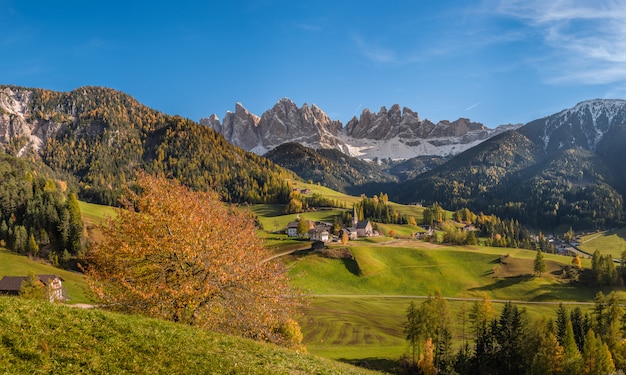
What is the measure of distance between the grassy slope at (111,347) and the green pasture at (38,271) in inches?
3685

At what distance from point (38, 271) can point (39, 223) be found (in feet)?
114

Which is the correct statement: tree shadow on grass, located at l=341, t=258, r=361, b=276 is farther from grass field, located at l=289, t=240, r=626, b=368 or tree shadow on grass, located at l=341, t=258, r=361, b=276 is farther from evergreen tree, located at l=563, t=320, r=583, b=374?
evergreen tree, located at l=563, t=320, r=583, b=374

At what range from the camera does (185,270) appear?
29.4 m

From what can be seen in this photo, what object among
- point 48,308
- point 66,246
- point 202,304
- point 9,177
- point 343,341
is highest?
point 9,177

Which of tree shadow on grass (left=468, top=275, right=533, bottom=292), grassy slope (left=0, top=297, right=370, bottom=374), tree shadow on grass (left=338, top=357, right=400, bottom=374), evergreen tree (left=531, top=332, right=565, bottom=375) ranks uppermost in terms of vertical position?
grassy slope (left=0, top=297, right=370, bottom=374)

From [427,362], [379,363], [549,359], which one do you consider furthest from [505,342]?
[379,363]

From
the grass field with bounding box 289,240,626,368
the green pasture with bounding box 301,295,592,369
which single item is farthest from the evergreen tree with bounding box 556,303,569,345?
the grass field with bounding box 289,240,626,368

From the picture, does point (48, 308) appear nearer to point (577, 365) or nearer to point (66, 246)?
point (577, 365)

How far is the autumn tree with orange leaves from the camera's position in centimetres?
2864

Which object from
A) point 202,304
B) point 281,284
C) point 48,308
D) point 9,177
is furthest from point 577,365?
point 9,177

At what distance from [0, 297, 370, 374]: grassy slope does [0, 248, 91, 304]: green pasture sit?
93.6m

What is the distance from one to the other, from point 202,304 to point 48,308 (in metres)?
12.2

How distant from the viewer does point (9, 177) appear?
173m

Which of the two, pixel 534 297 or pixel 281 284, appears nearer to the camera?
pixel 281 284
